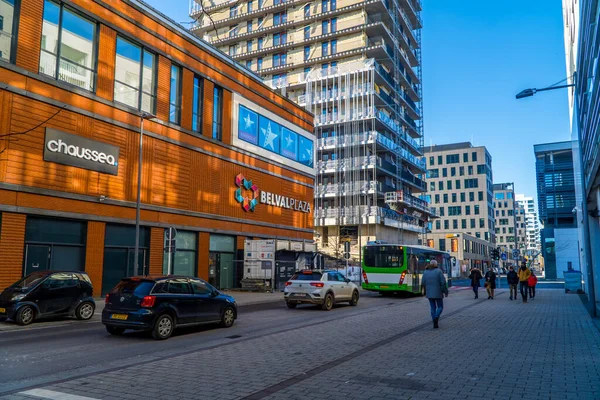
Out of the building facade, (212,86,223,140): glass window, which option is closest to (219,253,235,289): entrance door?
(212,86,223,140): glass window

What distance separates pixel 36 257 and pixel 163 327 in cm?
1125

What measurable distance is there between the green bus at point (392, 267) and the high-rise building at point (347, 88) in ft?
82.0

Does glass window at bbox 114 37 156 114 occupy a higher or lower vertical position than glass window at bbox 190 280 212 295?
higher

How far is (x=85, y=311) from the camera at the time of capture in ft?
49.7

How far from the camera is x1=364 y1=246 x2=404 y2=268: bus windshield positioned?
1024 inches

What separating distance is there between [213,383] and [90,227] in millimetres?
17207

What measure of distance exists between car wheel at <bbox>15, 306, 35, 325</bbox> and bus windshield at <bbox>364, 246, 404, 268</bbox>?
17709mm

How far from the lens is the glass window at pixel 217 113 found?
30.9 metres

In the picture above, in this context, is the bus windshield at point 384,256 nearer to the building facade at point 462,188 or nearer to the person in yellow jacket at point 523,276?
the person in yellow jacket at point 523,276

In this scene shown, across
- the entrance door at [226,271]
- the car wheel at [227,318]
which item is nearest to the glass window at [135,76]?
the entrance door at [226,271]

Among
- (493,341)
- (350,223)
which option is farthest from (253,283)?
(350,223)

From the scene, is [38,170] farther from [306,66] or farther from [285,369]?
[306,66]

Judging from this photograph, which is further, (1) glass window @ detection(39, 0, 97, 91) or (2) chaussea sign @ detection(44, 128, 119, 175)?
(1) glass window @ detection(39, 0, 97, 91)

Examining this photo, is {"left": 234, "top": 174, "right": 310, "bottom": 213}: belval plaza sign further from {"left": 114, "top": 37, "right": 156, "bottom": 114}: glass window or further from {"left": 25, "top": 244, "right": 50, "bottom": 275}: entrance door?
{"left": 25, "top": 244, "right": 50, "bottom": 275}: entrance door
